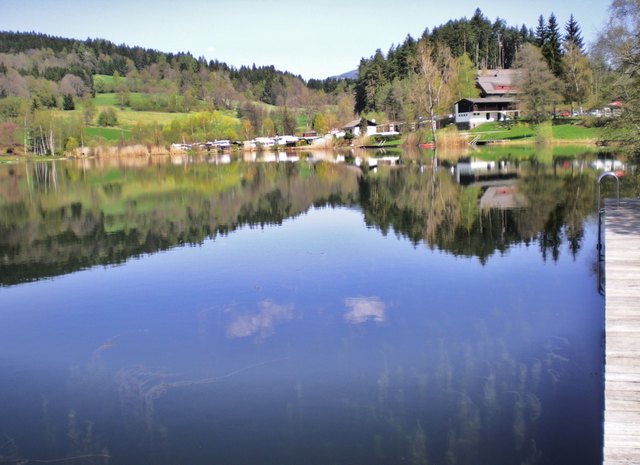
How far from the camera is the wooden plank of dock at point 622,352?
4527 millimetres

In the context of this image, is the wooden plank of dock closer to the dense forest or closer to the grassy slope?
the dense forest

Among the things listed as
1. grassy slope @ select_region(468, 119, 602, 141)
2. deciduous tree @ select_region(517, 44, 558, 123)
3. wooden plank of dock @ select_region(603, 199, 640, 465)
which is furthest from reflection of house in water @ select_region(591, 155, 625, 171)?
deciduous tree @ select_region(517, 44, 558, 123)

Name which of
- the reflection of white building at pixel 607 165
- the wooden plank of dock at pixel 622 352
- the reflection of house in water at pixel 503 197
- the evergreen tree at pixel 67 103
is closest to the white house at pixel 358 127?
the reflection of white building at pixel 607 165

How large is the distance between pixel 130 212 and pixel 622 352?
2320cm

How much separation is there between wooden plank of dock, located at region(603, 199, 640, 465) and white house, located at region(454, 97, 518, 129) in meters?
85.0

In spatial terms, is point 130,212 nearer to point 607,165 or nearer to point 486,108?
point 607,165

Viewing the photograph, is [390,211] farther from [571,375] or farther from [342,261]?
[571,375]

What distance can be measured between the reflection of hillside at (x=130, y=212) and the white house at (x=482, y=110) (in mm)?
55130

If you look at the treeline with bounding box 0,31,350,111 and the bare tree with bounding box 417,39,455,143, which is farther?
the treeline with bounding box 0,31,350,111

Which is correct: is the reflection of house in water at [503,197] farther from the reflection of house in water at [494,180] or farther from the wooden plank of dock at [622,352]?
the wooden plank of dock at [622,352]

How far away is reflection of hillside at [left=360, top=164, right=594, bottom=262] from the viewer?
54.5 feet

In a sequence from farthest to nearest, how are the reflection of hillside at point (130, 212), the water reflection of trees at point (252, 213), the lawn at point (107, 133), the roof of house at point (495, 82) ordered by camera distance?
the lawn at point (107, 133) → the roof of house at point (495, 82) → the reflection of hillside at point (130, 212) → the water reflection of trees at point (252, 213)

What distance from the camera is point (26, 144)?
347 feet

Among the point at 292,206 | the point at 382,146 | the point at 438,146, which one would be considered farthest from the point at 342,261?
the point at 382,146
